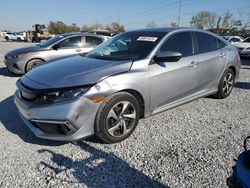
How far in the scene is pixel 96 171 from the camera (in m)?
2.59

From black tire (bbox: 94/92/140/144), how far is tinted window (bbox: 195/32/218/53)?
184cm

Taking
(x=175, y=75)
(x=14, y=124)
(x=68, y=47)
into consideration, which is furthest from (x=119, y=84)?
(x=68, y=47)

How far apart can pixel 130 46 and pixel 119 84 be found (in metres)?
1.14

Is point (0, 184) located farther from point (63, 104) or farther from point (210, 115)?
point (210, 115)

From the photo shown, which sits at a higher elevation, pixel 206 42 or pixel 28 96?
pixel 206 42

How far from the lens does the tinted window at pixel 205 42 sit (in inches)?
Answer: 169

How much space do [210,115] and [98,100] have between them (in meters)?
2.28

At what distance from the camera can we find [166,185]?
237 centimetres

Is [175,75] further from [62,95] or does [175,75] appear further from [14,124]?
[14,124]

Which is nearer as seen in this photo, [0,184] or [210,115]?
[0,184]

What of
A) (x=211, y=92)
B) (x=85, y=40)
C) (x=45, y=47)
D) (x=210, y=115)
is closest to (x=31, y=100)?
(x=210, y=115)

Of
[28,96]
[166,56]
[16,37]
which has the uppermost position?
[166,56]

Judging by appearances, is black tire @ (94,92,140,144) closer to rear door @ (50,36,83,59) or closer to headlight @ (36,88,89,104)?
headlight @ (36,88,89,104)

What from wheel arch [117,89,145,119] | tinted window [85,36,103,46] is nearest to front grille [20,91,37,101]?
wheel arch [117,89,145,119]
